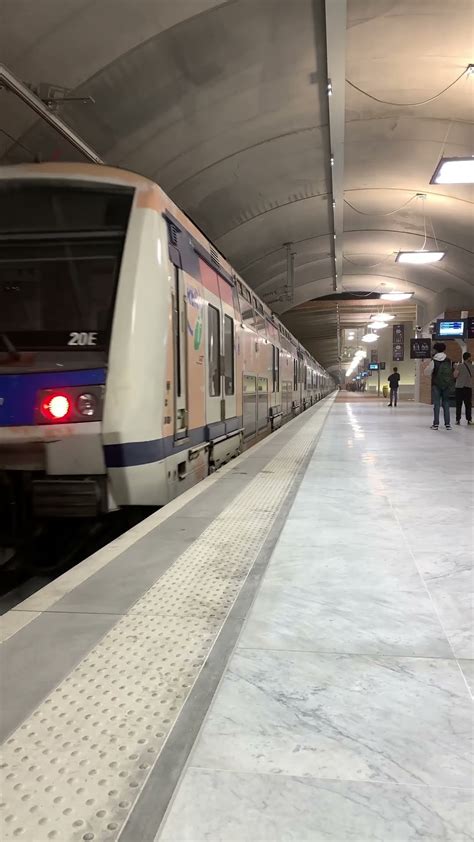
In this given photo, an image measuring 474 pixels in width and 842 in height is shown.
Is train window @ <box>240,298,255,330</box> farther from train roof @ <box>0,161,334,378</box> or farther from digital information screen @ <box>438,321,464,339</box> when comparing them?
digital information screen @ <box>438,321,464,339</box>

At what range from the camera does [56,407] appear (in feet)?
12.2

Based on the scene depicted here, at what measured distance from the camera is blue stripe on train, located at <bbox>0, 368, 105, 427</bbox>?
3.74 metres

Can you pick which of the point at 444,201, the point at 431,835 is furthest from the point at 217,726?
the point at 444,201

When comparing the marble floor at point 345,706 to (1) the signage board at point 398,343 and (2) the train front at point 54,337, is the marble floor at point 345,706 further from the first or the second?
(1) the signage board at point 398,343

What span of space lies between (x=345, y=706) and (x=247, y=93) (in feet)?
30.7

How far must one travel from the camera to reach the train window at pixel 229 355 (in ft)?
22.2

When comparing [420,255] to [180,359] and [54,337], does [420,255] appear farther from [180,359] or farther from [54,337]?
[54,337]

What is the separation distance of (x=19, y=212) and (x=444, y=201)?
13797 mm

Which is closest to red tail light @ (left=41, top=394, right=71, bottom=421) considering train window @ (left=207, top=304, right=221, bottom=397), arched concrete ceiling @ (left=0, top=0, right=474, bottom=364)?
train window @ (left=207, top=304, right=221, bottom=397)

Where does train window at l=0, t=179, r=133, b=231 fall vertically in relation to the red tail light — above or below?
above

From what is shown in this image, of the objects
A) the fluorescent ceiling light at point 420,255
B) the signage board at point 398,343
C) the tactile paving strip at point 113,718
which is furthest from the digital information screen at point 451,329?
the tactile paving strip at point 113,718

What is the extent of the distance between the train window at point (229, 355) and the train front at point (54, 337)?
2903 millimetres

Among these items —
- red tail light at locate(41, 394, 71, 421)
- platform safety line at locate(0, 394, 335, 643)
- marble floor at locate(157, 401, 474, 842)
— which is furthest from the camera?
red tail light at locate(41, 394, 71, 421)

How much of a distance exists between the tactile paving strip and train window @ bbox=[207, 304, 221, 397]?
3078 millimetres
